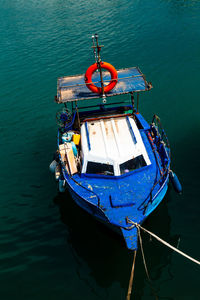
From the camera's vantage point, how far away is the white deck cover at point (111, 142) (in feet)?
41.5

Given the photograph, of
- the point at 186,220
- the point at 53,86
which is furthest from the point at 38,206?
the point at 53,86

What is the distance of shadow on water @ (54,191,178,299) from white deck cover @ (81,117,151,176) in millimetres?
3339

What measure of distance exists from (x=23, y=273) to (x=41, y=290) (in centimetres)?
136

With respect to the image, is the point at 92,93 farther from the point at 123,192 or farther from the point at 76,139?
the point at 123,192

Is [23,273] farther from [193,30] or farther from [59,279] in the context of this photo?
[193,30]

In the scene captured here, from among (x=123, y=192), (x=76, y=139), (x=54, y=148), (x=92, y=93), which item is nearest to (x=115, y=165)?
(x=123, y=192)

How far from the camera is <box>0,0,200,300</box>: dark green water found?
11492 mm

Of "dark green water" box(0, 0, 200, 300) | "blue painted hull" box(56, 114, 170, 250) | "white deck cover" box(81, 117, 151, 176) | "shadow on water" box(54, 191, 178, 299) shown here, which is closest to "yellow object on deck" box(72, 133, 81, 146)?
"white deck cover" box(81, 117, 151, 176)

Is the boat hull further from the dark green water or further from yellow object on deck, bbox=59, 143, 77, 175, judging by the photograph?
the dark green water

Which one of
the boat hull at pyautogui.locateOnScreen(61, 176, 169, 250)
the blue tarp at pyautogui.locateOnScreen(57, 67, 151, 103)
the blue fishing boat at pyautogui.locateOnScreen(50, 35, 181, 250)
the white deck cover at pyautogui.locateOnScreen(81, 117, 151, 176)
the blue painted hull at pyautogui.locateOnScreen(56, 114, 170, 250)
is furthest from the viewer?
the blue tarp at pyautogui.locateOnScreen(57, 67, 151, 103)

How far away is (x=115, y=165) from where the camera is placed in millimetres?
12422

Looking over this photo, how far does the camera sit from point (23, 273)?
12.0 m

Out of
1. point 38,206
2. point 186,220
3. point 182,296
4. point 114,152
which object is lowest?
point 182,296

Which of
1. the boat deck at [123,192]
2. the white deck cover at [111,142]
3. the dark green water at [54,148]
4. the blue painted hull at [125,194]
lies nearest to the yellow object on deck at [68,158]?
the blue painted hull at [125,194]
